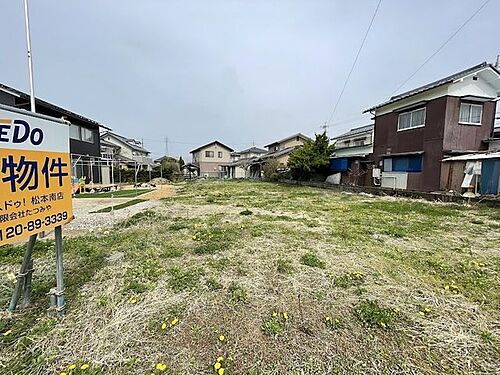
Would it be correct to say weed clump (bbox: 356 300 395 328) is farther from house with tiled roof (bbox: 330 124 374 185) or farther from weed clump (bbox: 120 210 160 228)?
house with tiled roof (bbox: 330 124 374 185)

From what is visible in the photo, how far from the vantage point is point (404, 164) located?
44.4 ft

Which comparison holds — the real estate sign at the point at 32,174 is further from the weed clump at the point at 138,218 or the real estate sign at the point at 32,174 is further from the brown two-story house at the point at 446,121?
the brown two-story house at the point at 446,121

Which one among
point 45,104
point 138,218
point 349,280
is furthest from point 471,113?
point 45,104

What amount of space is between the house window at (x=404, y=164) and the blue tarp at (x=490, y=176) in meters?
3.20

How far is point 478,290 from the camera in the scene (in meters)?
2.85

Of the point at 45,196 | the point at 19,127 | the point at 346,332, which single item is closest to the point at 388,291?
the point at 346,332

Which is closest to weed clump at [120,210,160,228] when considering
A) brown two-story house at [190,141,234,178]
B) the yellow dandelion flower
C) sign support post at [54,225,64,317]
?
sign support post at [54,225,64,317]

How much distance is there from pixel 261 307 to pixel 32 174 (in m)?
2.43

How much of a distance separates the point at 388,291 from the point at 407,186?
41.2 feet

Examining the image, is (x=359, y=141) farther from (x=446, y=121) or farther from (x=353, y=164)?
(x=446, y=121)

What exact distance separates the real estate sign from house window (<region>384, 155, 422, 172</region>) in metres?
14.8

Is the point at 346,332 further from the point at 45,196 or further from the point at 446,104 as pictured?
the point at 446,104

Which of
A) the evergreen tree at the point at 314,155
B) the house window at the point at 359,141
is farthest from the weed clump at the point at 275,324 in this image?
the house window at the point at 359,141

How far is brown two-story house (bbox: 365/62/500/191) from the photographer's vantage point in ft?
37.3
